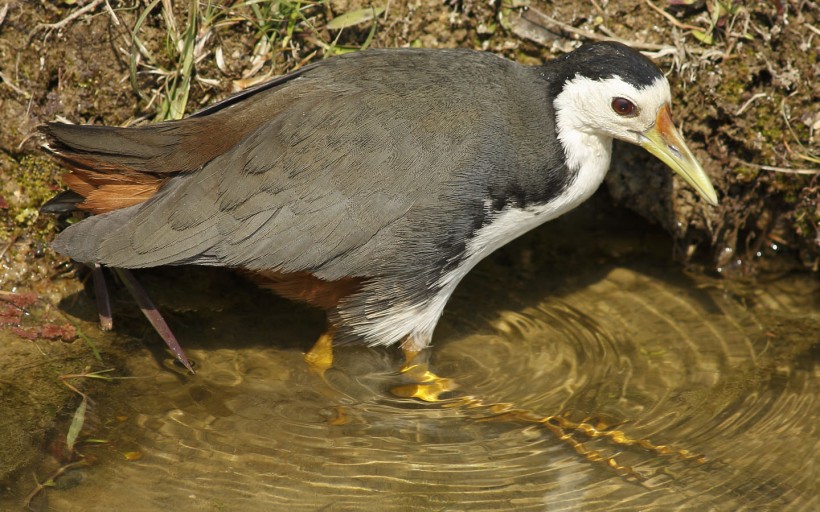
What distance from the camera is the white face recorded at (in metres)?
4.41

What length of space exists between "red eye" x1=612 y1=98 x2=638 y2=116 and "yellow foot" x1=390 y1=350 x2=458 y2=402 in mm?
1616

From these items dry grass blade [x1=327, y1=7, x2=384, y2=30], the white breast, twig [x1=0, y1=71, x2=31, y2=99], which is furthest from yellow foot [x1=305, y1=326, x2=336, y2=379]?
twig [x1=0, y1=71, x2=31, y2=99]

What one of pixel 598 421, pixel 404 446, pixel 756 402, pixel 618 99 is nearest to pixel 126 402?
pixel 404 446

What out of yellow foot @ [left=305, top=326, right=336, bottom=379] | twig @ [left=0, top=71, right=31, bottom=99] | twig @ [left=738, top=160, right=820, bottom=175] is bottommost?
yellow foot @ [left=305, top=326, right=336, bottom=379]

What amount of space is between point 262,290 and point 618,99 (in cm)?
230

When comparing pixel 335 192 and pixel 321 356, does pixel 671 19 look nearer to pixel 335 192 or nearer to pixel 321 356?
pixel 335 192

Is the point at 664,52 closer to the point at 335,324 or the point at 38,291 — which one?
the point at 335,324

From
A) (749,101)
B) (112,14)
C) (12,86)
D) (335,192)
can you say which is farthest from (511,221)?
(12,86)

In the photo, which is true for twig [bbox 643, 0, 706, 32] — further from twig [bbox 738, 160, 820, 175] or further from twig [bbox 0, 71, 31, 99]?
twig [bbox 0, 71, 31, 99]

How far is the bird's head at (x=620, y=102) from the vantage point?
174 inches

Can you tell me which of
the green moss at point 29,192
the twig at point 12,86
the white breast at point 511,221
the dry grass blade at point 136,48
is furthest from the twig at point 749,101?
the twig at point 12,86

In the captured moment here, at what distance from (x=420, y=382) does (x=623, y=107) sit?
5.66 ft

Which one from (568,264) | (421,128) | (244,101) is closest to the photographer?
(421,128)

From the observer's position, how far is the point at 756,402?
4.65 metres
